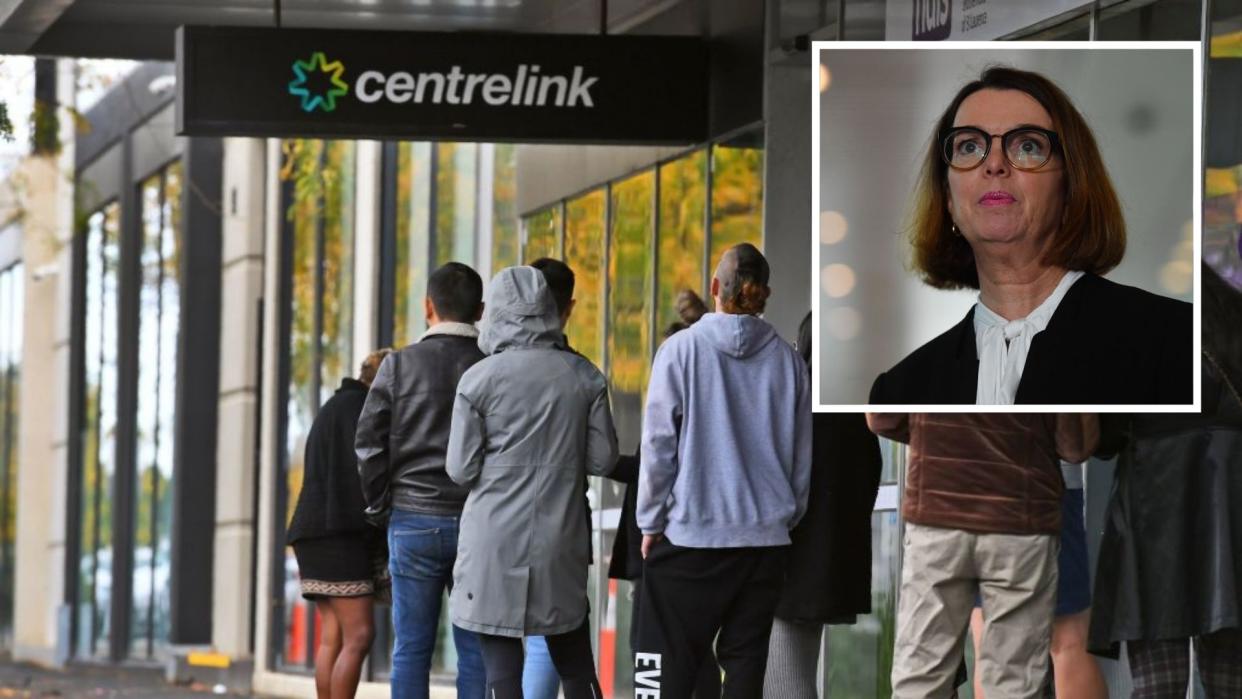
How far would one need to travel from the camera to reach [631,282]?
49.4 feet

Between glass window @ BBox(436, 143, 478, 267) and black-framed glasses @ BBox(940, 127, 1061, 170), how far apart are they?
11110 mm

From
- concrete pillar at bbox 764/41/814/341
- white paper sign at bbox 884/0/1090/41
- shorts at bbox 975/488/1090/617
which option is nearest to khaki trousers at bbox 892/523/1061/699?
shorts at bbox 975/488/1090/617

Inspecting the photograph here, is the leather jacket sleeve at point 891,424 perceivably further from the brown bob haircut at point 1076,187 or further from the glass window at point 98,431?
the glass window at point 98,431

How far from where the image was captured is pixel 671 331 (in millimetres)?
9523

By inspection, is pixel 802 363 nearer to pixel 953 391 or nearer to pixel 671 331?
pixel 671 331

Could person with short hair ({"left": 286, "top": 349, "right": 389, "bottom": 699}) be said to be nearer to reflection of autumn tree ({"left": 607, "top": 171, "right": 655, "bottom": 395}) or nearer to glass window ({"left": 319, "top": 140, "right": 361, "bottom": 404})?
reflection of autumn tree ({"left": 607, "top": 171, "right": 655, "bottom": 395})

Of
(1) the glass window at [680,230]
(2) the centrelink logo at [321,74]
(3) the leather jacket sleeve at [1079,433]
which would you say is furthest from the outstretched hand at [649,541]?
(1) the glass window at [680,230]

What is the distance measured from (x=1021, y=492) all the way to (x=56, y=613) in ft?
81.2

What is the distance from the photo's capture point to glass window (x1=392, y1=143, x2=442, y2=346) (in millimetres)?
18297

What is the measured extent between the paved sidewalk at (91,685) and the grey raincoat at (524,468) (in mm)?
11823

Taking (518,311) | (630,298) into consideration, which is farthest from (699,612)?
(630,298)

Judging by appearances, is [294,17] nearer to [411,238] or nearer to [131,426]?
[411,238]

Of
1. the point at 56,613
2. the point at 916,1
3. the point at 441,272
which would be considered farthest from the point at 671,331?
the point at 56,613

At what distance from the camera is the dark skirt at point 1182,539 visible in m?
6.78
